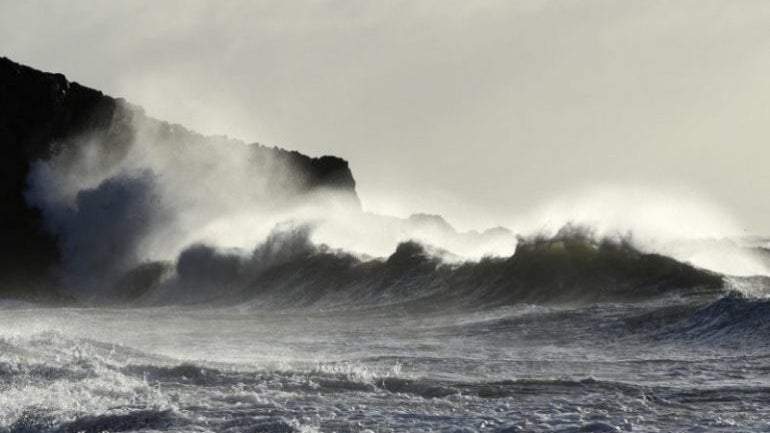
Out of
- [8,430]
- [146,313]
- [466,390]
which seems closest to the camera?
[8,430]

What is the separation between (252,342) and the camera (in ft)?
48.1

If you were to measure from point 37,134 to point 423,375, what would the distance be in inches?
1208

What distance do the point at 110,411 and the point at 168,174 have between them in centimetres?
3019

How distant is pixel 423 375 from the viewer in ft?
34.4

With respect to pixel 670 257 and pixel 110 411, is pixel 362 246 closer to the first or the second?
pixel 670 257

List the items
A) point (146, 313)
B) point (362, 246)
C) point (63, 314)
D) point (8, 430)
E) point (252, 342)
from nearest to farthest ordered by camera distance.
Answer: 1. point (8, 430)
2. point (252, 342)
3. point (63, 314)
4. point (146, 313)
5. point (362, 246)

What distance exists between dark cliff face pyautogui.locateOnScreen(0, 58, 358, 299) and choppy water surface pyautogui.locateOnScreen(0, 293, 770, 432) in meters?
20.5

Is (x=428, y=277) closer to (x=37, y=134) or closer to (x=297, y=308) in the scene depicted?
(x=297, y=308)

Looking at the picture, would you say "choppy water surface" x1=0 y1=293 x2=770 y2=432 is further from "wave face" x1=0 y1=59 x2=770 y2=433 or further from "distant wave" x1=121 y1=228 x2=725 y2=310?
"distant wave" x1=121 y1=228 x2=725 y2=310

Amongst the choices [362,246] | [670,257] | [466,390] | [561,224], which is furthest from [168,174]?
[466,390]

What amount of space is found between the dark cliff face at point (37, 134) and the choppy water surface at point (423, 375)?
20.5 meters

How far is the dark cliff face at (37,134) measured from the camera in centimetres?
3547

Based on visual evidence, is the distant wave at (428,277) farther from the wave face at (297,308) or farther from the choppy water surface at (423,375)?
the choppy water surface at (423,375)

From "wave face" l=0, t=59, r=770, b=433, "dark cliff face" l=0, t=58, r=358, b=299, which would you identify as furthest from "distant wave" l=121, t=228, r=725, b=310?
"dark cliff face" l=0, t=58, r=358, b=299
